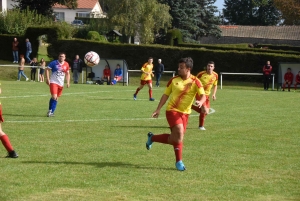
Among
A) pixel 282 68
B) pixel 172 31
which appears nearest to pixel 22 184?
pixel 282 68

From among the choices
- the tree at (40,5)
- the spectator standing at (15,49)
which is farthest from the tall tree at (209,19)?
the spectator standing at (15,49)

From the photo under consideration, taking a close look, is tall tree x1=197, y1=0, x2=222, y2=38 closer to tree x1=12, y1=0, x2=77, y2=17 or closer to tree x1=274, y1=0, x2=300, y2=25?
tree x1=274, y1=0, x2=300, y2=25

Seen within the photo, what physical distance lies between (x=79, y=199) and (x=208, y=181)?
2206 millimetres

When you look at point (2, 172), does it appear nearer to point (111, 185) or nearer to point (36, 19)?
point (111, 185)

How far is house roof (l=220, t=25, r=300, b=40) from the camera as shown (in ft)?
330

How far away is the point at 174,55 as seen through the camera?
48375mm

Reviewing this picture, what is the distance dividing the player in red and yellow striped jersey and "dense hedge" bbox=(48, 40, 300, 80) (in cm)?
3531

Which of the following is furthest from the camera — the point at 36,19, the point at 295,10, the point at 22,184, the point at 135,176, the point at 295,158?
Result: the point at 295,10

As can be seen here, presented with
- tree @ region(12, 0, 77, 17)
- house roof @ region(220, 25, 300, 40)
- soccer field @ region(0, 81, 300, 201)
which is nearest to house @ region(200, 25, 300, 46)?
house roof @ region(220, 25, 300, 40)

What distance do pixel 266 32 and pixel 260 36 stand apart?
1775 millimetres

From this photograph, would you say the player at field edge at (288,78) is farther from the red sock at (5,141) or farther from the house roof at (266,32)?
the house roof at (266,32)

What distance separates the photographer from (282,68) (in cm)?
4097

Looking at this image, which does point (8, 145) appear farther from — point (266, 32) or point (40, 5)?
point (266, 32)

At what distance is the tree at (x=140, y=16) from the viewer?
6700 cm
